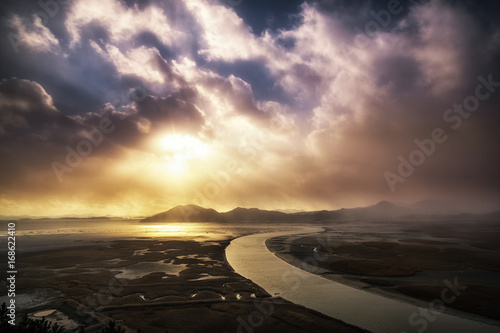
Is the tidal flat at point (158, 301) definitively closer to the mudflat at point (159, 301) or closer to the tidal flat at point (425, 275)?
the mudflat at point (159, 301)

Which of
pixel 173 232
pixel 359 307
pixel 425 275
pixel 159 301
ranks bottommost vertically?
pixel 173 232

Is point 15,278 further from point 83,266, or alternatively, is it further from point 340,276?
point 340,276

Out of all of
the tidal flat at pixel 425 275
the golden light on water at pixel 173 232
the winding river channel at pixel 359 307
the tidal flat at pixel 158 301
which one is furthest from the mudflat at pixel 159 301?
the golden light on water at pixel 173 232

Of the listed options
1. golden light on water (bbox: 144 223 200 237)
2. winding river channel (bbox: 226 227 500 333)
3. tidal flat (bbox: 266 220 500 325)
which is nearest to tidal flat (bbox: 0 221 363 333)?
winding river channel (bbox: 226 227 500 333)

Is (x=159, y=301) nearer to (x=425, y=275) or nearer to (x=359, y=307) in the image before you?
(x=359, y=307)

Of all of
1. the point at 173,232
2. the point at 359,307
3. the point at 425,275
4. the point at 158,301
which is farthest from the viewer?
the point at 173,232

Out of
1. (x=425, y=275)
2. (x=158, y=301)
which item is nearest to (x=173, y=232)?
(x=158, y=301)

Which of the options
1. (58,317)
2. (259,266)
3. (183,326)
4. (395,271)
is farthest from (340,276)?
(58,317)

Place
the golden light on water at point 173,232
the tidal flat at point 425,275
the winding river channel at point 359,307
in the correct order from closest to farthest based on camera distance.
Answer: the winding river channel at point 359,307 → the tidal flat at point 425,275 → the golden light on water at point 173,232

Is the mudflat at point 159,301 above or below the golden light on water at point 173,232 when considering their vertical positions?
above

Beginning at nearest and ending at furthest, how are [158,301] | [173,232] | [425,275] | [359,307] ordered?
[359,307], [158,301], [425,275], [173,232]

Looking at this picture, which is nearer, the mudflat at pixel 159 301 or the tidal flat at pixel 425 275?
the mudflat at pixel 159 301

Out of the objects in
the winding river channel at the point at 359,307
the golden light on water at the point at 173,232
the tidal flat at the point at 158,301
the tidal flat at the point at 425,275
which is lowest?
the golden light on water at the point at 173,232
